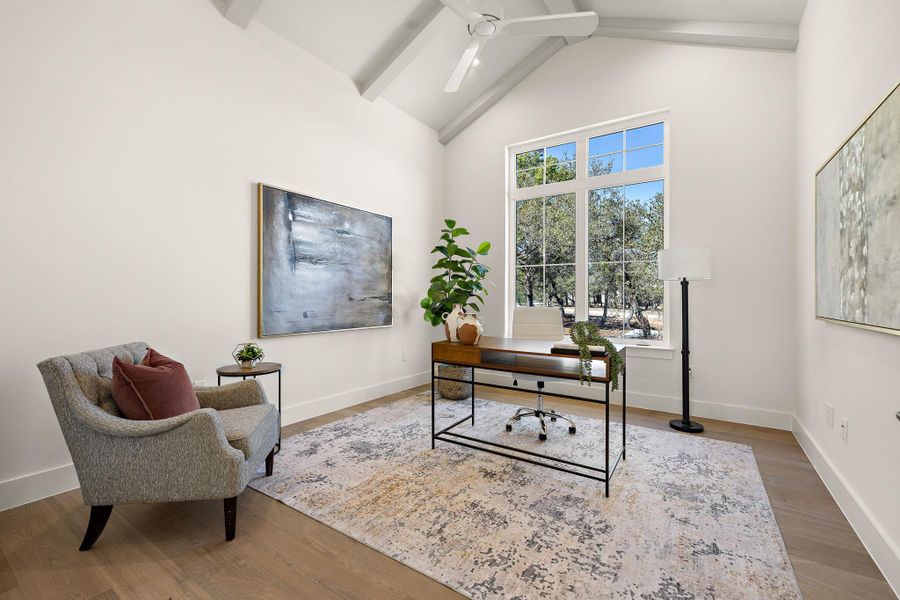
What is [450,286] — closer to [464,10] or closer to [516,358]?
[516,358]

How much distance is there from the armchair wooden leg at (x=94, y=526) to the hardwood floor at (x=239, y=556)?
35mm

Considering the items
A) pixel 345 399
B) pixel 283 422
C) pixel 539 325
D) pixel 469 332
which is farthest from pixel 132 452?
pixel 539 325

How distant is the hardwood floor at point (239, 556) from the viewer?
150 cm

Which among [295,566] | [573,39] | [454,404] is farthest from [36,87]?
[573,39]

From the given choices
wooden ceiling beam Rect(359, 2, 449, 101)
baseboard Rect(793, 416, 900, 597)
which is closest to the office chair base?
baseboard Rect(793, 416, 900, 597)

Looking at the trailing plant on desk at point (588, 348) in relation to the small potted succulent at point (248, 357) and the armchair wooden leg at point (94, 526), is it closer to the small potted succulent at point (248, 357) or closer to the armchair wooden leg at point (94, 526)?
the small potted succulent at point (248, 357)

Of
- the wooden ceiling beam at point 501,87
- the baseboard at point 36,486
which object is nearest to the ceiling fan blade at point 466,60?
the wooden ceiling beam at point 501,87

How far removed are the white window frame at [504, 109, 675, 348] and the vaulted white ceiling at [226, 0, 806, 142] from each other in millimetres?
757

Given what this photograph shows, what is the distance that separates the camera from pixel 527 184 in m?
4.69

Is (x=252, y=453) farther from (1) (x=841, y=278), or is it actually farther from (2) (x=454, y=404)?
(1) (x=841, y=278)

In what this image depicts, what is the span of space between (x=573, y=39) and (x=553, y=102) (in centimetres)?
62

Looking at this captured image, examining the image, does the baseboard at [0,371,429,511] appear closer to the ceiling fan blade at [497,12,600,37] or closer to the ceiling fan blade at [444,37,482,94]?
the ceiling fan blade at [444,37,482,94]

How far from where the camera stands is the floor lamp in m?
3.13

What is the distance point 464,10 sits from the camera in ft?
8.50
